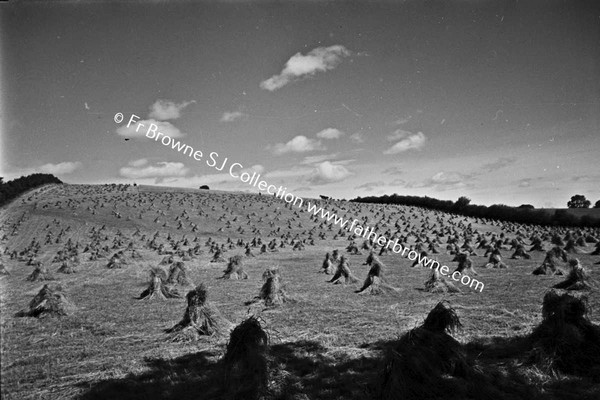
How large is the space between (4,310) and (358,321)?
13.8 meters

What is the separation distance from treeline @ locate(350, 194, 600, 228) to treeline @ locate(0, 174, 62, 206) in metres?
102

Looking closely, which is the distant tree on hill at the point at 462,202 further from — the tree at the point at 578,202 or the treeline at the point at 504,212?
the tree at the point at 578,202

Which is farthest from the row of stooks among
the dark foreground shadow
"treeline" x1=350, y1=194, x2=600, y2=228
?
"treeline" x1=350, y1=194, x2=600, y2=228

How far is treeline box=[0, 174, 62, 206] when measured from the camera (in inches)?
2758

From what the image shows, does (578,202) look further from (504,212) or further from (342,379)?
(342,379)

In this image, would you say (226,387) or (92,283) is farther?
(92,283)

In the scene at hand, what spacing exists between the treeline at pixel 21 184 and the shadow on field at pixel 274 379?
7685 cm

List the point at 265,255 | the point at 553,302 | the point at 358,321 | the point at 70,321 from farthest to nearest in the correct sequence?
the point at 265,255, the point at 70,321, the point at 358,321, the point at 553,302

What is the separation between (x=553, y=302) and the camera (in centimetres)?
786

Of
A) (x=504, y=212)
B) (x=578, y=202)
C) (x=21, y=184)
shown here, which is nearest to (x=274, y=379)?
(x=504, y=212)

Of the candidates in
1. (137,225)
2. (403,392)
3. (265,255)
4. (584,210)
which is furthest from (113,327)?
(584,210)

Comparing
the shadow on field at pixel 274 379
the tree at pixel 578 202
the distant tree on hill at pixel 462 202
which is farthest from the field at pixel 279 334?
the tree at pixel 578 202

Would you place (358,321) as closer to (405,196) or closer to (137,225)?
(137,225)

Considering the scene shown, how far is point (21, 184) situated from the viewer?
84.4 m
